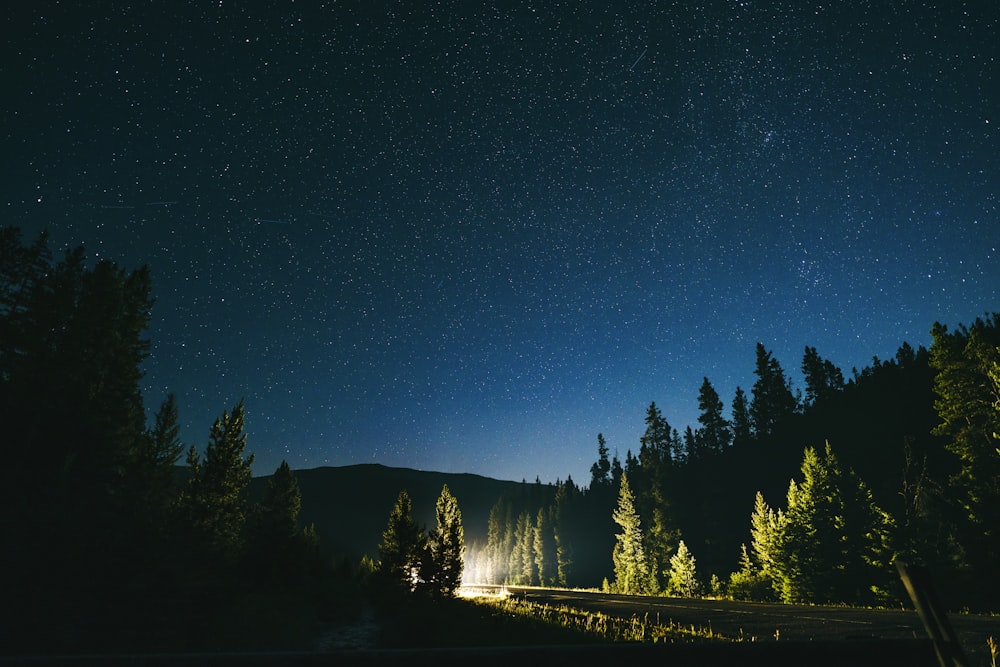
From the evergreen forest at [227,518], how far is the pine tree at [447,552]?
19cm

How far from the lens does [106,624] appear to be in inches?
752

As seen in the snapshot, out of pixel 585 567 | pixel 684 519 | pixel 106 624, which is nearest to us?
pixel 106 624

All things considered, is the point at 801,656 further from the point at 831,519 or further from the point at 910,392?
the point at 910,392

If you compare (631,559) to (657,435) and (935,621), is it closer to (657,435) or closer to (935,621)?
(657,435)

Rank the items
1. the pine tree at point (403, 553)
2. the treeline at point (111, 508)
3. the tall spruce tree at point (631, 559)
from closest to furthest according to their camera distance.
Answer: the treeline at point (111, 508)
the pine tree at point (403, 553)
the tall spruce tree at point (631, 559)

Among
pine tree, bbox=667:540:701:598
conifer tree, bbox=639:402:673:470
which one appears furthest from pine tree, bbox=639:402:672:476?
pine tree, bbox=667:540:701:598

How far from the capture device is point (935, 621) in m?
3.24

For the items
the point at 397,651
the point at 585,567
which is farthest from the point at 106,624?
the point at 585,567

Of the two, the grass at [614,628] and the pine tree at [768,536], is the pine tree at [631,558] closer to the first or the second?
the pine tree at [768,536]

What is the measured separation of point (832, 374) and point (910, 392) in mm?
21086

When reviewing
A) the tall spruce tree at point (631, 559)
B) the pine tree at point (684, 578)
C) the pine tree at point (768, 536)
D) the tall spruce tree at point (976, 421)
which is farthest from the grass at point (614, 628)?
the tall spruce tree at point (631, 559)

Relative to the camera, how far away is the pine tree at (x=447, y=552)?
149 feet

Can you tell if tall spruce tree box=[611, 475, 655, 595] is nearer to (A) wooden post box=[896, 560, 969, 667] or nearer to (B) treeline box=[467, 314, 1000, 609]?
(B) treeline box=[467, 314, 1000, 609]

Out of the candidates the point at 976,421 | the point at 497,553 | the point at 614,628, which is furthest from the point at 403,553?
the point at 497,553
